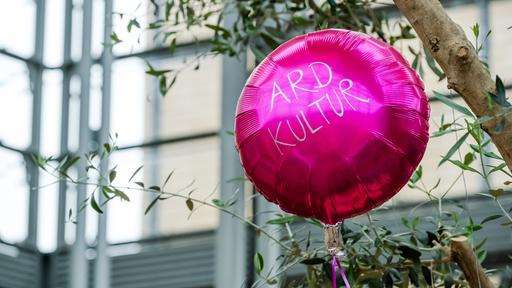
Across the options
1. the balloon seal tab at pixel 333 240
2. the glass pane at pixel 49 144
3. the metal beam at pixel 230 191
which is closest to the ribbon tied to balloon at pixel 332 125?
the balloon seal tab at pixel 333 240

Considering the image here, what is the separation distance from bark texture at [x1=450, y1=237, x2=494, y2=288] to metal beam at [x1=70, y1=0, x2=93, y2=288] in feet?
16.8

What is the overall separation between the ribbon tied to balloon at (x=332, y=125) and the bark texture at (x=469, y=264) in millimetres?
315

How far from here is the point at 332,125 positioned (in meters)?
2.66

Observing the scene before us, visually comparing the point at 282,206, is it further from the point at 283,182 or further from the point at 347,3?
the point at 347,3

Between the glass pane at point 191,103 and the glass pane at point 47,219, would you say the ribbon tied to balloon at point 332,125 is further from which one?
the glass pane at point 47,219

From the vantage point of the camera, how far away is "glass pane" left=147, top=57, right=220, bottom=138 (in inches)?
343

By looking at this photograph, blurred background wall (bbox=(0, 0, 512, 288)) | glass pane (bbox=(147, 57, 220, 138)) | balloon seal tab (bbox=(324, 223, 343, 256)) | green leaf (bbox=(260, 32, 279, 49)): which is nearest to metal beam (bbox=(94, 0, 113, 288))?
blurred background wall (bbox=(0, 0, 512, 288))

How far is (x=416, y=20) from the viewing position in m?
2.86

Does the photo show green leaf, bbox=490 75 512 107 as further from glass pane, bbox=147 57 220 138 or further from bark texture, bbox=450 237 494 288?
glass pane, bbox=147 57 220 138

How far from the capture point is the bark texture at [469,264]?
9.80 feet

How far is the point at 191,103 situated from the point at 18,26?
1.42 metres

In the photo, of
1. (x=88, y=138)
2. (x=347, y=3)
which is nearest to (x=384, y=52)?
(x=347, y=3)

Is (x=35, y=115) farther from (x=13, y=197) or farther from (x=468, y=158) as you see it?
(x=468, y=158)

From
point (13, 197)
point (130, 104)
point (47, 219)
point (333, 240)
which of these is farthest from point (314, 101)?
point (47, 219)
